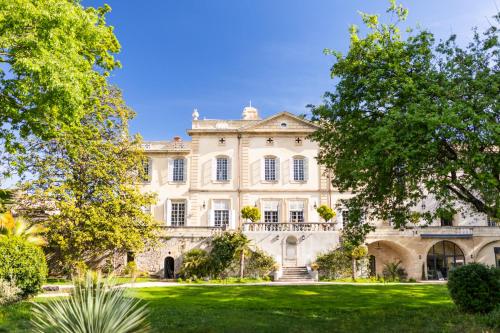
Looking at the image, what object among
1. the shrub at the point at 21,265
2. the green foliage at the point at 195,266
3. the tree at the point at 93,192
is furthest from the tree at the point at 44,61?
the green foliage at the point at 195,266

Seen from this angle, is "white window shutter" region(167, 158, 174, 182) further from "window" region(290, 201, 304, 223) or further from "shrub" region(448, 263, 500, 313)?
"shrub" region(448, 263, 500, 313)

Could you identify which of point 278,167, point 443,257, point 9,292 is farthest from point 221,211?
point 9,292

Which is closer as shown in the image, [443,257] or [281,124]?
[443,257]

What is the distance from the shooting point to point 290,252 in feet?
92.0

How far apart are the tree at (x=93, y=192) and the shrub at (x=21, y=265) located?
24.6 ft

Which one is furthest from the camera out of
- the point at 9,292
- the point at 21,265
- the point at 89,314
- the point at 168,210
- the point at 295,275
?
the point at 168,210

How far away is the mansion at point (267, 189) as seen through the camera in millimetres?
29906

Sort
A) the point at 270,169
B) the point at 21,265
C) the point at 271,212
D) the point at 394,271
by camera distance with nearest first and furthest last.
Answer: the point at 21,265, the point at 394,271, the point at 271,212, the point at 270,169

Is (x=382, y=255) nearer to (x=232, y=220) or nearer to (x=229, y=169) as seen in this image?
(x=232, y=220)

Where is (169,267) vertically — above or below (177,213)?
below

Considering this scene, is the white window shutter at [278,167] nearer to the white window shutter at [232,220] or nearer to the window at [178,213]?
the white window shutter at [232,220]

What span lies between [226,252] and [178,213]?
7239 mm

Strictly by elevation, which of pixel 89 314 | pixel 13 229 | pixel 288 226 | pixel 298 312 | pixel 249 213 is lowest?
pixel 298 312

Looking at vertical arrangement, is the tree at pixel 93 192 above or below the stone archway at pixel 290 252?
above
